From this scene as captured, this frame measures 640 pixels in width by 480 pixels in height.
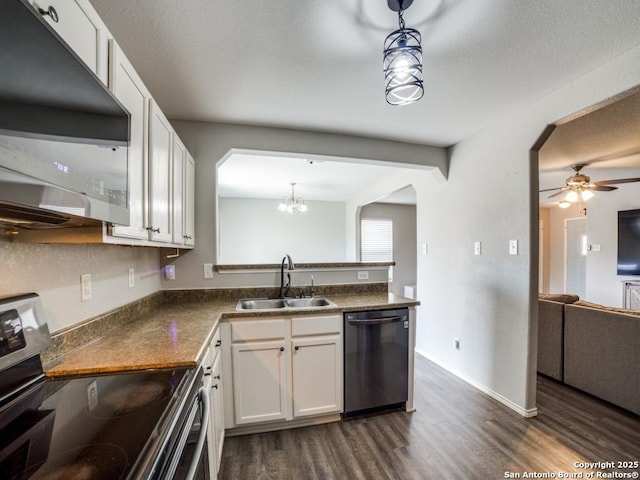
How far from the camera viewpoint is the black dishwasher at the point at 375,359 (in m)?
2.11

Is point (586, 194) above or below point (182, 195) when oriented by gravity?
above

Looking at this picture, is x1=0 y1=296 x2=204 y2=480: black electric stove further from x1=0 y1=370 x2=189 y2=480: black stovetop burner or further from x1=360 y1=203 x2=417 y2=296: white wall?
x1=360 y1=203 x2=417 y2=296: white wall

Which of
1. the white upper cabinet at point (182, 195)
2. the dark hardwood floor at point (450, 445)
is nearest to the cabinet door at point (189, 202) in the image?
the white upper cabinet at point (182, 195)

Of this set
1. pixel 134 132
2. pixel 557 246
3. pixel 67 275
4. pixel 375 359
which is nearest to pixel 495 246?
pixel 375 359

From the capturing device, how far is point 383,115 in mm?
2346

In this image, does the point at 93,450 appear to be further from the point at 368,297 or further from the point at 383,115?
the point at 383,115

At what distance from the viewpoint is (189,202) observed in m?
2.21

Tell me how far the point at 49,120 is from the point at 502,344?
10.00 feet

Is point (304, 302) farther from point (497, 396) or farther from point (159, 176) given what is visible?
point (497, 396)

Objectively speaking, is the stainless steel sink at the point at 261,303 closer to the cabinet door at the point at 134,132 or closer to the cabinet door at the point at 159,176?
the cabinet door at the point at 159,176

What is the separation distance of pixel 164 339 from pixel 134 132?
965mm

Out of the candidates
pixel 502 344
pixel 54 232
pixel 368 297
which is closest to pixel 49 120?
pixel 54 232

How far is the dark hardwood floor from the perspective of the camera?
168 cm

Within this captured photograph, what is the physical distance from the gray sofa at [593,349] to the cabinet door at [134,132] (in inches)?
135
